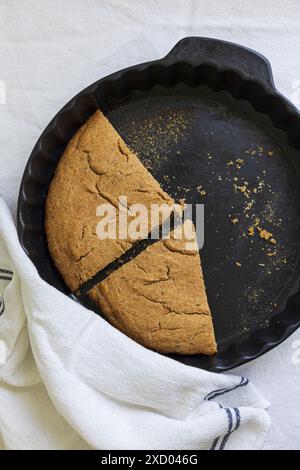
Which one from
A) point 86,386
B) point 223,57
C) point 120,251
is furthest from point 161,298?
point 223,57

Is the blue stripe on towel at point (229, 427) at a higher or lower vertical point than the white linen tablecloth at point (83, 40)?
lower

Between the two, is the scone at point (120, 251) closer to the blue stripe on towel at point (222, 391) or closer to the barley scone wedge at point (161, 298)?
the barley scone wedge at point (161, 298)

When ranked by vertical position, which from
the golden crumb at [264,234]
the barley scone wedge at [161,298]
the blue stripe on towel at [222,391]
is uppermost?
the golden crumb at [264,234]

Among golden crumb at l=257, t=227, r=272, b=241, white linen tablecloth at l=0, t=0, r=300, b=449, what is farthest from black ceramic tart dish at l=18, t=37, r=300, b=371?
white linen tablecloth at l=0, t=0, r=300, b=449

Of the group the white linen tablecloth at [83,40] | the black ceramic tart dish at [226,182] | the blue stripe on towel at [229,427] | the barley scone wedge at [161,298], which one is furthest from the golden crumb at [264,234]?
the blue stripe on towel at [229,427]

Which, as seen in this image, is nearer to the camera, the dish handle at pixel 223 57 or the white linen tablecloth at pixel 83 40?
the dish handle at pixel 223 57

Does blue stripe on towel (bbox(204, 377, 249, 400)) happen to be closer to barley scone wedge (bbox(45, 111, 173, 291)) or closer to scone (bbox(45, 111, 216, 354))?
scone (bbox(45, 111, 216, 354))
